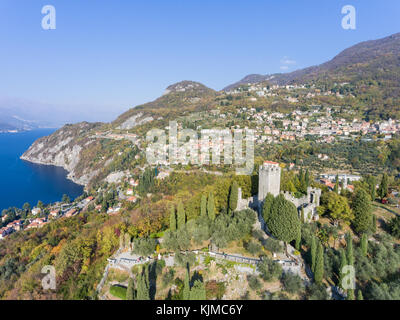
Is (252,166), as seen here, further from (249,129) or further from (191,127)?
(191,127)

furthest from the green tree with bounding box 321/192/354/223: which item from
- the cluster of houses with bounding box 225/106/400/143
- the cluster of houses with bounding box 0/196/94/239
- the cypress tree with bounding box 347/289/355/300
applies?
the cluster of houses with bounding box 0/196/94/239

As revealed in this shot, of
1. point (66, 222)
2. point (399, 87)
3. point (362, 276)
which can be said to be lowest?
point (66, 222)

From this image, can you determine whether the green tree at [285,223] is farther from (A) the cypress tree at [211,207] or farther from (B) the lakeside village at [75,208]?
(B) the lakeside village at [75,208]

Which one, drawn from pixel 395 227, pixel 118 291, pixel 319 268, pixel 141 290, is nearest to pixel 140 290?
pixel 141 290

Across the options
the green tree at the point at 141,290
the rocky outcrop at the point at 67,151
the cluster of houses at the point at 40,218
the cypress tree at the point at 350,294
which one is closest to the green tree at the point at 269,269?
the cypress tree at the point at 350,294

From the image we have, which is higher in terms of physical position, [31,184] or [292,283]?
[292,283]

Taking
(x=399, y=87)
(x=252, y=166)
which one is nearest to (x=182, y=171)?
(x=252, y=166)

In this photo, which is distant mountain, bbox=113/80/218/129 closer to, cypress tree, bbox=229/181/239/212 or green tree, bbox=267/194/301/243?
cypress tree, bbox=229/181/239/212

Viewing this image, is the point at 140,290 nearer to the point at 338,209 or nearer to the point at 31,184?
the point at 338,209
